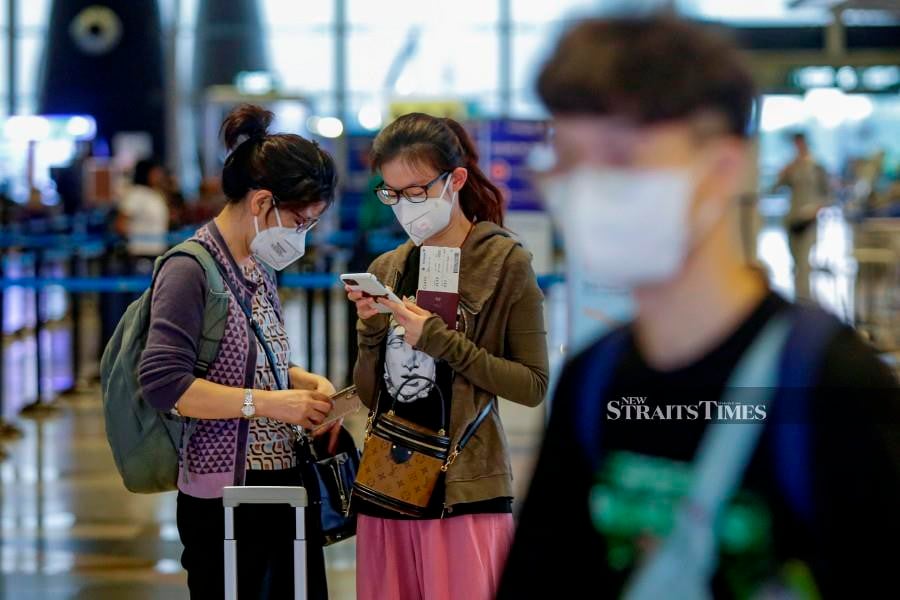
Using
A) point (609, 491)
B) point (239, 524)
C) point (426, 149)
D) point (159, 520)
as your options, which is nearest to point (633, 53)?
point (609, 491)

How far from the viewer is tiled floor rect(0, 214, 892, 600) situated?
5168 mm

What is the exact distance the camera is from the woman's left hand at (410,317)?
2.73m

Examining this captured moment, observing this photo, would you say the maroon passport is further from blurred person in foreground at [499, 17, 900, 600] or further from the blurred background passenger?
the blurred background passenger

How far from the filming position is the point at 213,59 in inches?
1053

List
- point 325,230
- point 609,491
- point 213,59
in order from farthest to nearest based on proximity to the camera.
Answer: point 213,59 < point 325,230 < point 609,491

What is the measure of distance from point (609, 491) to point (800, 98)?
0.77 meters

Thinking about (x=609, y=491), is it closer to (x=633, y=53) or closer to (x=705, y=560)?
(x=705, y=560)

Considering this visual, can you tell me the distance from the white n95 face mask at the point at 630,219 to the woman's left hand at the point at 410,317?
4.78 ft

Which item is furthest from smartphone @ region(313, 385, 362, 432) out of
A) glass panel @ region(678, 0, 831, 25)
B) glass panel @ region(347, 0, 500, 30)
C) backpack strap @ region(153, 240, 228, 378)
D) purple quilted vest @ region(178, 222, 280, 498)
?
glass panel @ region(347, 0, 500, 30)

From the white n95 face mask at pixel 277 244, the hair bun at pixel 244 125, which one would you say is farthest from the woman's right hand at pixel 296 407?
the hair bun at pixel 244 125

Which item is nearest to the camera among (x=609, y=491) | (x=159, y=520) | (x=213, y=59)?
(x=609, y=491)

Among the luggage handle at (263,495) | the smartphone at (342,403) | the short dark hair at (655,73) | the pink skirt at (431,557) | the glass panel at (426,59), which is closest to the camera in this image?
the short dark hair at (655,73)

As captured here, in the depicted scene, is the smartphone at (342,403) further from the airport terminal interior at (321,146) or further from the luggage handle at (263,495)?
the airport terminal interior at (321,146)

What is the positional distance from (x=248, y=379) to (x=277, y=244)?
0.31 metres
